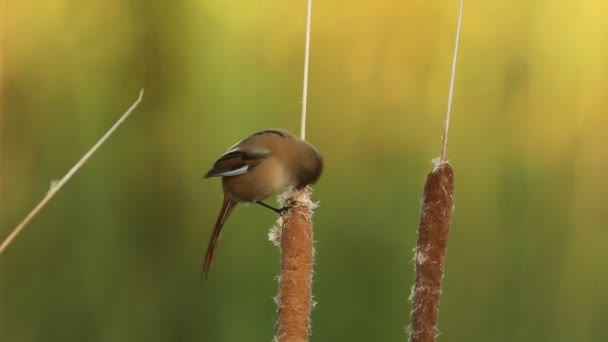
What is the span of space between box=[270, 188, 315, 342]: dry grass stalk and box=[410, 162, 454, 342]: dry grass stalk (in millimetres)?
152

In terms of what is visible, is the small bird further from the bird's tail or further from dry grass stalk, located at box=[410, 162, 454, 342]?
dry grass stalk, located at box=[410, 162, 454, 342]

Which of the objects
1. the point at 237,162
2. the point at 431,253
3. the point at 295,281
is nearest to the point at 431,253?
the point at 431,253

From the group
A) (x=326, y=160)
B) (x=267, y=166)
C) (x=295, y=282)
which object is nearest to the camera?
(x=295, y=282)

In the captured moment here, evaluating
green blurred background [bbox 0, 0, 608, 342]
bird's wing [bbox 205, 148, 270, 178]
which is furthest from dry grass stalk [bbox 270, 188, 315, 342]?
green blurred background [bbox 0, 0, 608, 342]

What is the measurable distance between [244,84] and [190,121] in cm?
13

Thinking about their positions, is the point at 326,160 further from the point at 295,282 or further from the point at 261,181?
the point at 295,282

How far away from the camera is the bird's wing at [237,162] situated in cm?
91

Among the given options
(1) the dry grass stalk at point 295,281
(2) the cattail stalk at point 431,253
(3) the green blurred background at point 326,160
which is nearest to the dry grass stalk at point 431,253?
(2) the cattail stalk at point 431,253

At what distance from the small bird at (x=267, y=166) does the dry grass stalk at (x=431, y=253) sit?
0.18 metres

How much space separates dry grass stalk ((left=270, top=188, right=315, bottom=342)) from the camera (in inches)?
31.1

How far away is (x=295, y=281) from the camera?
797mm

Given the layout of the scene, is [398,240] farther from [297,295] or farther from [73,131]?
[73,131]

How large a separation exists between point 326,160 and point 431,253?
1.37 ft

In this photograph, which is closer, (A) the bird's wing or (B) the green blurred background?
(A) the bird's wing
